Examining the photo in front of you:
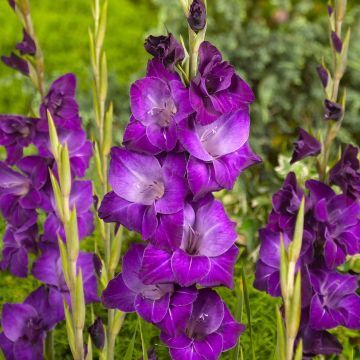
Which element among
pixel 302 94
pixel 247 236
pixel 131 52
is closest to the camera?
pixel 247 236

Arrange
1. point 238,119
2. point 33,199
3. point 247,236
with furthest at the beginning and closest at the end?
1. point 247,236
2. point 33,199
3. point 238,119

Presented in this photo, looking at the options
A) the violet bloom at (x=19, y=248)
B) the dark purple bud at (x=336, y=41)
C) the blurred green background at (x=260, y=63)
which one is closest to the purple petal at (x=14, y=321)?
the violet bloom at (x=19, y=248)

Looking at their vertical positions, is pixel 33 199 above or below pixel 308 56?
above

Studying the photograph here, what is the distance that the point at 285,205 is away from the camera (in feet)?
5.18

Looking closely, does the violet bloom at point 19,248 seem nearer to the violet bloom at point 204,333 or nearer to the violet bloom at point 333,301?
the violet bloom at point 204,333

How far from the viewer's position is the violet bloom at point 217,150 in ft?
4.25

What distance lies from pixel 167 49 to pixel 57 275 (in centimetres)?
75

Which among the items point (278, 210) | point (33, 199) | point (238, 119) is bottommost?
point (33, 199)

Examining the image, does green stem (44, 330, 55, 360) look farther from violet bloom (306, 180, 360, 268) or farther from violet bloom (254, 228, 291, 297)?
violet bloom (306, 180, 360, 268)

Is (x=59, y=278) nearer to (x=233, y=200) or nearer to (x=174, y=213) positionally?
(x=174, y=213)

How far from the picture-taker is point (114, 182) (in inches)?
53.4

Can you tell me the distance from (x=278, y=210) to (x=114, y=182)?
40 cm

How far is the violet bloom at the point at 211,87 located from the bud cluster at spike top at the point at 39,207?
57 centimetres

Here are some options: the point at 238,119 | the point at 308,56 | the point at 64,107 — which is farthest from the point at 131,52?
the point at 238,119
